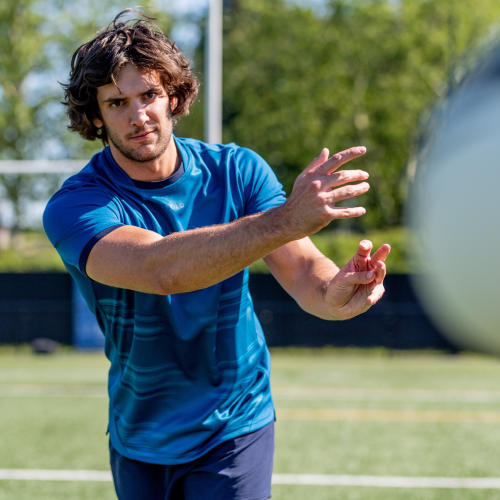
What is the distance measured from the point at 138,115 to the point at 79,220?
0.38m

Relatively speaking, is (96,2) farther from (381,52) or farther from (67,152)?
(381,52)

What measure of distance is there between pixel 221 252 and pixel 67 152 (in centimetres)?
2247

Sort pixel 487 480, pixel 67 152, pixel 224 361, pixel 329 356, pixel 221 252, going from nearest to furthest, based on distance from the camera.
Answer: pixel 221 252, pixel 224 361, pixel 487 480, pixel 329 356, pixel 67 152

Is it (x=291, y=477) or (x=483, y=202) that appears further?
(x=291, y=477)

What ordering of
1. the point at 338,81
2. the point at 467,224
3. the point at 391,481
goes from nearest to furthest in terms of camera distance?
the point at 467,224
the point at 391,481
the point at 338,81

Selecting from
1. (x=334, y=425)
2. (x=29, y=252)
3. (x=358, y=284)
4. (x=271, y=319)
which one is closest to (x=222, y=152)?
(x=358, y=284)

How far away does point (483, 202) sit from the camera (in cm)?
104

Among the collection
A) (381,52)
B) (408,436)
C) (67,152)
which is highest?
(381,52)

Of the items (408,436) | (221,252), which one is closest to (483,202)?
(221,252)

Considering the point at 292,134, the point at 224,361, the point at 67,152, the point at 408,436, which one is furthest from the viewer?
the point at 292,134

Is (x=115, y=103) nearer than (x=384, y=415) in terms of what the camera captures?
Yes

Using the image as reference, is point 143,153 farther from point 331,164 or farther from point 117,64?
point 331,164

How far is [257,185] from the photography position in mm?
2781

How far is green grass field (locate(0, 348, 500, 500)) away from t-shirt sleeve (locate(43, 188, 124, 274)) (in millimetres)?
3468
